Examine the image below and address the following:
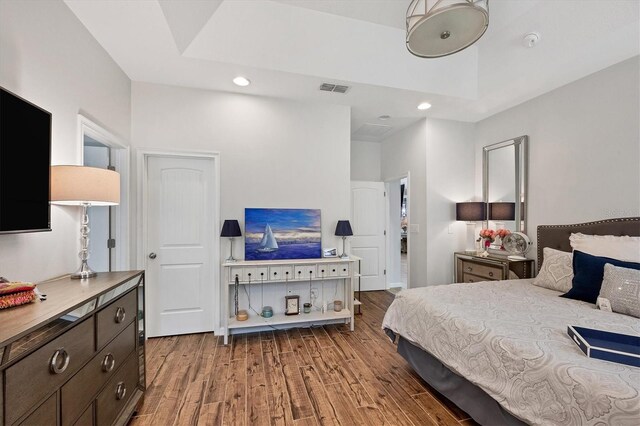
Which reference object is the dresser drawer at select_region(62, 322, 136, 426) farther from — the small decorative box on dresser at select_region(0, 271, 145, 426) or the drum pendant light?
the drum pendant light

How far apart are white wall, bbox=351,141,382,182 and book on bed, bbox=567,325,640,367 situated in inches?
166

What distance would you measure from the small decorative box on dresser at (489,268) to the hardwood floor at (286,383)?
1.58 meters

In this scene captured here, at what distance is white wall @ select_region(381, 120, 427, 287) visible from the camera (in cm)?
429

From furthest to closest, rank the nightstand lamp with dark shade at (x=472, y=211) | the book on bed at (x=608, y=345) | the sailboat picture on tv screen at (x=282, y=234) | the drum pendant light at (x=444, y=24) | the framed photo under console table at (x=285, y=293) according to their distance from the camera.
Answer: the nightstand lamp with dark shade at (x=472, y=211), the sailboat picture on tv screen at (x=282, y=234), the framed photo under console table at (x=285, y=293), the drum pendant light at (x=444, y=24), the book on bed at (x=608, y=345)

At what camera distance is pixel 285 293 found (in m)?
3.44

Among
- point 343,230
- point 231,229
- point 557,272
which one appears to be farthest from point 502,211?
point 231,229

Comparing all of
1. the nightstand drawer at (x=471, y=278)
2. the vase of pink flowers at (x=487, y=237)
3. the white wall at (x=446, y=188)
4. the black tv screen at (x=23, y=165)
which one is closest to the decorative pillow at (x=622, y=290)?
the nightstand drawer at (x=471, y=278)

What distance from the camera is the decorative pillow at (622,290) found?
74.9 inches

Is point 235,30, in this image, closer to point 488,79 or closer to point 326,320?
point 488,79

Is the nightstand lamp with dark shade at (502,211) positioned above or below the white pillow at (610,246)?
above

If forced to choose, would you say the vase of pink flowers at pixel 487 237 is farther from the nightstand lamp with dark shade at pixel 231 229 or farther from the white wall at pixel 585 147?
the nightstand lamp with dark shade at pixel 231 229

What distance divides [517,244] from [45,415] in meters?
4.40

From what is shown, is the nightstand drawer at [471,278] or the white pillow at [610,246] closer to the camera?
the white pillow at [610,246]

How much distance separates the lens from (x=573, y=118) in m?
3.07
